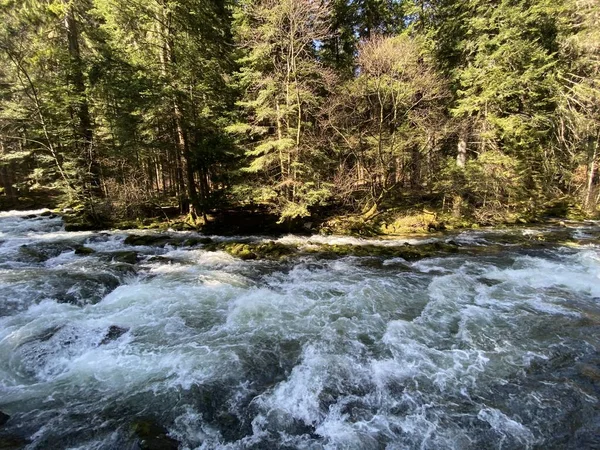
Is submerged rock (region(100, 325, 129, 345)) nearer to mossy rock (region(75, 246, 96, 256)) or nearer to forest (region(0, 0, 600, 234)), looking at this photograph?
mossy rock (region(75, 246, 96, 256))

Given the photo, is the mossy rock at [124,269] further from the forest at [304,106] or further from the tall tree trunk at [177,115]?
the tall tree trunk at [177,115]

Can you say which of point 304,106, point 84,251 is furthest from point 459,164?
point 84,251

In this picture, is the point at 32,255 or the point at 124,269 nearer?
the point at 124,269

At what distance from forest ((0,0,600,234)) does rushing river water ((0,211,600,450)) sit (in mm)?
6271

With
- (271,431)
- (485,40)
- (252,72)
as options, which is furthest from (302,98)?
(271,431)

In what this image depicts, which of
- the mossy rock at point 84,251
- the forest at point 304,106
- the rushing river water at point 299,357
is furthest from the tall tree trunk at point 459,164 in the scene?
the mossy rock at point 84,251

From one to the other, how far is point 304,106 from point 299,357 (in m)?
11.6

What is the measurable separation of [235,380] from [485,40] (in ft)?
60.8

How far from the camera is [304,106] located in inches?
583

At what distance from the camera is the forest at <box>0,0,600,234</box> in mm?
14148

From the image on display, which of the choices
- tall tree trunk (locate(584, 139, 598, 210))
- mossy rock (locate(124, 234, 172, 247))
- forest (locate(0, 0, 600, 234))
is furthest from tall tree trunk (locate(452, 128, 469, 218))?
mossy rock (locate(124, 234, 172, 247))

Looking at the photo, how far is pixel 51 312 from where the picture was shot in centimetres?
736

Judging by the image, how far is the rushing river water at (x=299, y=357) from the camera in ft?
15.0

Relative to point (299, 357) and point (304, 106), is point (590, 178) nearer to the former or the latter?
point (304, 106)
